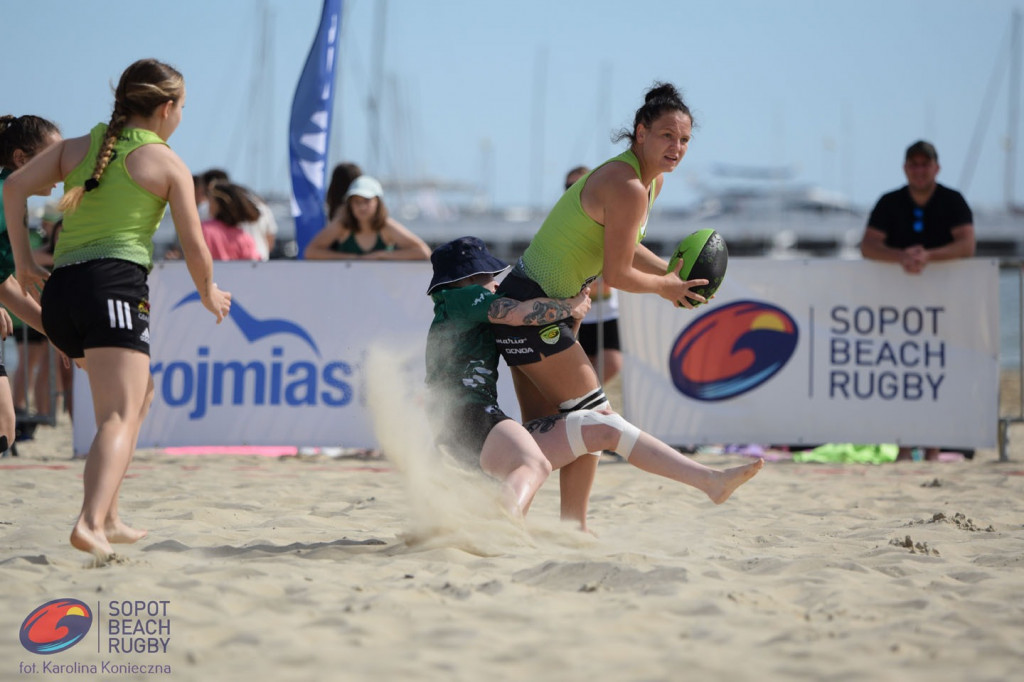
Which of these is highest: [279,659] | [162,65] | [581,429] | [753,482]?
[162,65]

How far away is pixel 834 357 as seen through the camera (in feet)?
26.6

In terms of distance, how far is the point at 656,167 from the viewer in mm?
4422

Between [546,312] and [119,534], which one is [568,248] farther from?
[119,534]

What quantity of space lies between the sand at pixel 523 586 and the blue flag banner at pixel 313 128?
3.69m

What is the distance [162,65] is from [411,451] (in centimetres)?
175

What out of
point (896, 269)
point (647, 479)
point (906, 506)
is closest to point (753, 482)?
point (647, 479)

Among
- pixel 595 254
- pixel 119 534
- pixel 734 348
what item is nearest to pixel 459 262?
pixel 595 254

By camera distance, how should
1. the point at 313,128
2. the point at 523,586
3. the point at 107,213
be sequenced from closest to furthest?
the point at 523,586 → the point at 107,213 → the point at 313,128

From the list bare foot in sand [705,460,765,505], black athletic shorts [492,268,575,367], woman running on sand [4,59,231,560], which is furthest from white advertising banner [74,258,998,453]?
woman running on sand [4,59,231,560]

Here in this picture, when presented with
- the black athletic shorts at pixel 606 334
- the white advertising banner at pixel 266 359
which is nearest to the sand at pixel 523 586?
the white advertising banner at pixel 266 359

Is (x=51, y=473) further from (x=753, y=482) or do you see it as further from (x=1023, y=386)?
(x=1023, y=386)

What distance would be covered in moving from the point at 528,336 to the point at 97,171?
165cm

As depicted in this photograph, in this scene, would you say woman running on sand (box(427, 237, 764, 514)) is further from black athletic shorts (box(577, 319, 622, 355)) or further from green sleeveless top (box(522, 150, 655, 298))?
black athletic shorts (box(577, 319, 622, 355))

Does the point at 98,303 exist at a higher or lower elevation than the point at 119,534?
higher
